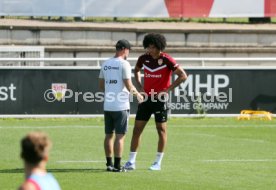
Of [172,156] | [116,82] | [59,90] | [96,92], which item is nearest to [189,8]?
[96,92]

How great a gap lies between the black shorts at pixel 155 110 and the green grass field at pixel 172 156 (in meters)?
0.77

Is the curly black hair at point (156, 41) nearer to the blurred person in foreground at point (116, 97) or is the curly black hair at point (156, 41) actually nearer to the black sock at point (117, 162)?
the blurred person in foreground at point (116, 97)

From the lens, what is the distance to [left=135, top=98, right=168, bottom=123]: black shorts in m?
14.3

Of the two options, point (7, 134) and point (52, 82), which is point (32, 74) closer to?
point (52, 82)

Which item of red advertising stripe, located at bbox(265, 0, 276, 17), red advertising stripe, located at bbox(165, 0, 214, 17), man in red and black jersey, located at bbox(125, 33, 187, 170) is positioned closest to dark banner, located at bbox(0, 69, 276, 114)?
red advertising stripe, located at bbox(165, 0, 214, 17)

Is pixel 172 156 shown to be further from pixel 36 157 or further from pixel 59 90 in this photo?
pixel 36 157

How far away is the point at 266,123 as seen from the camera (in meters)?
22.6

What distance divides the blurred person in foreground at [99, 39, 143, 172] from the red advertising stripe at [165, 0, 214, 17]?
38.0ft

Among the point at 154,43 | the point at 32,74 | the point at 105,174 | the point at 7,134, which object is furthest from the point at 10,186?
the point at 32,74

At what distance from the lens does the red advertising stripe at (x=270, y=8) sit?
2588 cm

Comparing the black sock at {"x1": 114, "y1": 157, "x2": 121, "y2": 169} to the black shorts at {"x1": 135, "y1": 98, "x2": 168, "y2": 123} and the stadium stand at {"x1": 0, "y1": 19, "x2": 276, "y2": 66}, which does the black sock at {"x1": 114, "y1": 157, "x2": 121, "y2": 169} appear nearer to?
the black shorts at {"x1": 135, "y1": 98, "x2": 168, "y2": 123}

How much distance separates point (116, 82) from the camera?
14055 millimetres

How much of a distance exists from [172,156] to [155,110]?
2255 millimetres

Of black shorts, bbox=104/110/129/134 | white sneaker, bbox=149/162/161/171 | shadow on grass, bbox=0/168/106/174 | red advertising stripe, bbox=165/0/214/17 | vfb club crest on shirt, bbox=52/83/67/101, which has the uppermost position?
red advertising stripe, bbox=165/0/214/17
